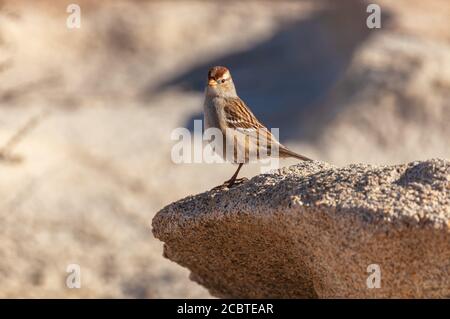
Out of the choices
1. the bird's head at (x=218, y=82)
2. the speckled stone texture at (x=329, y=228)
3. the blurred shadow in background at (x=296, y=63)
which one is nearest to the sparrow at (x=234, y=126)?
the bird's head at (x=218, y=82)

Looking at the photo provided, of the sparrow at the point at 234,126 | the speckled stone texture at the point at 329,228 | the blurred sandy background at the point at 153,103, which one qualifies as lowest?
the speckled stone texture at the point at 329,228

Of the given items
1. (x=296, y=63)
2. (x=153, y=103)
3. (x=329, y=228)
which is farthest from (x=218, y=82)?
(x=296, y=63)

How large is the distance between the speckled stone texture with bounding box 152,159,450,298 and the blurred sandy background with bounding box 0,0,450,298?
3461 mm

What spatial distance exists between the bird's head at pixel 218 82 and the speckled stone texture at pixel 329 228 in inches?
34.6

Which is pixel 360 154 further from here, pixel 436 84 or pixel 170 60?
pixel 170 60

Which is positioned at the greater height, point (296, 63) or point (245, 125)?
point (296, 63)

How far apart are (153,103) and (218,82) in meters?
8.13

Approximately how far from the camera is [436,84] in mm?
13289

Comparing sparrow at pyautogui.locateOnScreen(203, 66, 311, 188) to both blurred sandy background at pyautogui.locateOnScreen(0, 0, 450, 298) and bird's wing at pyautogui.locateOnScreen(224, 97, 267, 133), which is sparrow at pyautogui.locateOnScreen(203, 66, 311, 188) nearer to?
bird's wing at pyautogui.locateOnScreen(224, 97, 267, 133)

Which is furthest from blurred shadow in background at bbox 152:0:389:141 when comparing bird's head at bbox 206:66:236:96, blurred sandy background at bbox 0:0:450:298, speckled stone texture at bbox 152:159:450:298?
speckled stone texture at bbox 152:159:450:298

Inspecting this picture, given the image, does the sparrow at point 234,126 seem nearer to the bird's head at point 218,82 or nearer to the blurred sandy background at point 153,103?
the bird's head at point 218,82

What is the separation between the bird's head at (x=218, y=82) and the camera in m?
6.42

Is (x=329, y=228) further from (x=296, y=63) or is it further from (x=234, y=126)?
(x=296, y=63)

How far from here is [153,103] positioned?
47.7 feet
